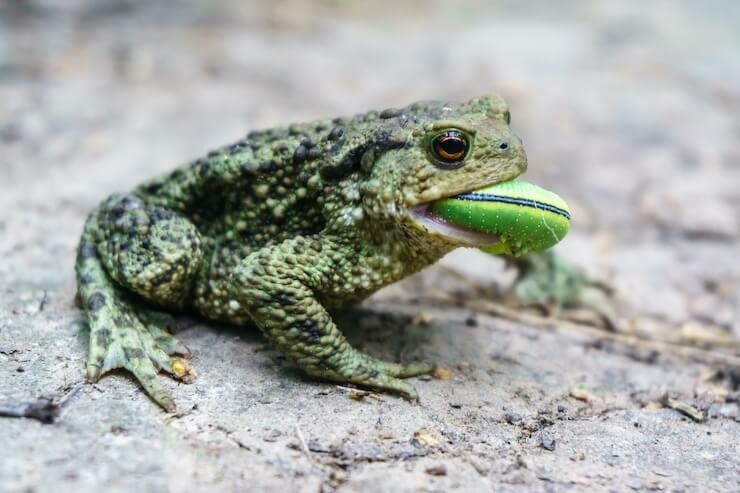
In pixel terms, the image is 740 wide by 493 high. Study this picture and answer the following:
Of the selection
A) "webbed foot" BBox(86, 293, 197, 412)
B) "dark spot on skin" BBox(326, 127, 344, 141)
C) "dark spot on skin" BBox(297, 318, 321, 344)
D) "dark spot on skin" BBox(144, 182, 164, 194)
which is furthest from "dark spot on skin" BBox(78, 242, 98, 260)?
"dark spot on skin" BBox(326, 127, 344, 141)

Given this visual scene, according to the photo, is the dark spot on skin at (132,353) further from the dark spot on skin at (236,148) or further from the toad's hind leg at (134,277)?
the dark spot on skin at (236,148)

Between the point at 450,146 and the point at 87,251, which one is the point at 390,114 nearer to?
the point at 450,146

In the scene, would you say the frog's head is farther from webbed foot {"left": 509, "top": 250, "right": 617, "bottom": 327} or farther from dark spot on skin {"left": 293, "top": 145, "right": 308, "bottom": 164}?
webbed foot {"left": 509, "top": 250, "right": 617, "bottom": 327}


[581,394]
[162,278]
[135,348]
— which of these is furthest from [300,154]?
[581,394]

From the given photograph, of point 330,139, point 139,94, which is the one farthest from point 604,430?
point 139,94

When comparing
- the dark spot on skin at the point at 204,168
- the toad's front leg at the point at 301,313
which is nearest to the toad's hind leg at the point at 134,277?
the dark spot on skin at the point at 204,168

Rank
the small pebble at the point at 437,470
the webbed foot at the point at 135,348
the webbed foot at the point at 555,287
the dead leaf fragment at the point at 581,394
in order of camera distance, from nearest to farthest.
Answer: the small pebble at the point at 437,470, the webbed foot at the point at 135,348, the dead leaf fragment at the point at 581,394, the webbed foot at the point at 555,287
